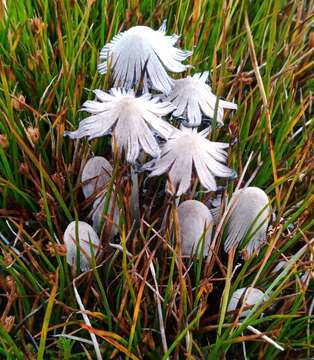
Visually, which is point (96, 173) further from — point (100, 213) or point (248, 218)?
point (248, 218)

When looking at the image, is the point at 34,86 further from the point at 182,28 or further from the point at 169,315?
the point at 169,315

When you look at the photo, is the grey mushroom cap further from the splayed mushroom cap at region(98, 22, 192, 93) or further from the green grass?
the splayed mushroom cap at region(98, 22, 192, 93)

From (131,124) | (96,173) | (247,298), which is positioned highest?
(131,124)

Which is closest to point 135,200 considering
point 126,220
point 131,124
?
point 126,220

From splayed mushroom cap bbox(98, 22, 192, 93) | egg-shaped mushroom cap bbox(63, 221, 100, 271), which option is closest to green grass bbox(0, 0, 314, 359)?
egg-shaped mushroom cap bbox(63, 221, 100, 271)

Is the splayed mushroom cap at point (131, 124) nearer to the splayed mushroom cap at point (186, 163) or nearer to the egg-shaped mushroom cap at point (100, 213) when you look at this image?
the splayed mushroom cap at point (186, 163)

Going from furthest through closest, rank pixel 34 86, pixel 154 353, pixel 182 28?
pixel 182 28 → pixel 34 86 → pixel 154 353

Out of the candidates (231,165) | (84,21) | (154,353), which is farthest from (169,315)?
(84,21)
